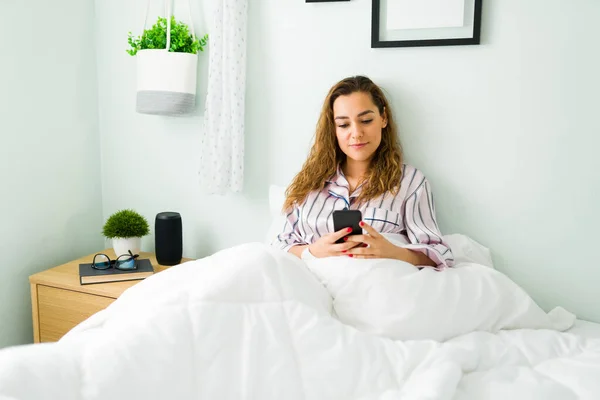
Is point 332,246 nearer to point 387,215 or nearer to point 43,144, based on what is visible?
point 387,215

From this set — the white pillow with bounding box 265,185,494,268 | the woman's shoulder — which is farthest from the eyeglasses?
the woman's shoulder

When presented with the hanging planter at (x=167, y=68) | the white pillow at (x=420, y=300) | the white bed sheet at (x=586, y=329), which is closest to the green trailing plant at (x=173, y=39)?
the hanging planter at (x=167, y=68)

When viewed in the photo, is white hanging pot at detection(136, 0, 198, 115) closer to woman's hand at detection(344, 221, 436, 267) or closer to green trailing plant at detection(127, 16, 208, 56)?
green trailing plant at detection(127, 16, 208, 56)

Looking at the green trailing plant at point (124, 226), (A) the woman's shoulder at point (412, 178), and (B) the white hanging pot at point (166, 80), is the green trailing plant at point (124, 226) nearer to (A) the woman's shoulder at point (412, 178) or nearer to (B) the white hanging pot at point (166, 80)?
(B) the white hanging pot at point (166, 80)

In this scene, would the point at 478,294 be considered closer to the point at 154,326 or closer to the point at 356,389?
the point at 356,389

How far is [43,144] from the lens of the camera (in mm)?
1960

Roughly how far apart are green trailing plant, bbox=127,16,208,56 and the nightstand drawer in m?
0.90

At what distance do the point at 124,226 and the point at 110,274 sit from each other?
21cm

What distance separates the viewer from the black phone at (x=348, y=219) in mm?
1391

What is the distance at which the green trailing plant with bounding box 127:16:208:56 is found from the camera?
1845 mm

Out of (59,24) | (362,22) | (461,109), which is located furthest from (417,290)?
(59,24)

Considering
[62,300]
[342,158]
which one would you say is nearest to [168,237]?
[62,300]

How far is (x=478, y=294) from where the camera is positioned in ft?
4.38

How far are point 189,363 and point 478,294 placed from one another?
30.2 inches
